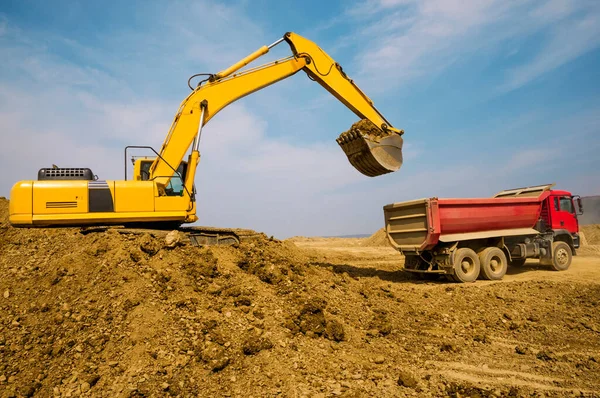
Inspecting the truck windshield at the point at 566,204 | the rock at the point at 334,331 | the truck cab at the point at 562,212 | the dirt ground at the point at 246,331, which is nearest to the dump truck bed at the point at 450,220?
the truck cab at the point at 562,212

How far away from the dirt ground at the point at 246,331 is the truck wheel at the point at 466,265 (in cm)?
159

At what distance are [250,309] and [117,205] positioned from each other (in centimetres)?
387

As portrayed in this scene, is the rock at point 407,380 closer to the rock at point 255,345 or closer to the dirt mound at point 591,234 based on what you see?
the rock at point 255,345

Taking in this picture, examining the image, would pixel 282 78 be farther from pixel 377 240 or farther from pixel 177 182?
pixel 377 240

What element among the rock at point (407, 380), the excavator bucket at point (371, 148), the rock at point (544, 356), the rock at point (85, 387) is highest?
the excavator bucket at point (371, 148)

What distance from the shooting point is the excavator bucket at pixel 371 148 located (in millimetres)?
9320

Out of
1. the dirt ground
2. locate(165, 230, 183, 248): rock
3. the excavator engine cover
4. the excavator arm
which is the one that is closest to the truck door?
the dirt ground

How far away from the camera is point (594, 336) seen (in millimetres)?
6293

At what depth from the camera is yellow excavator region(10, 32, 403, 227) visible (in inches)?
302

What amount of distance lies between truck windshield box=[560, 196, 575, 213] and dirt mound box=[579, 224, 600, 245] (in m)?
14.4

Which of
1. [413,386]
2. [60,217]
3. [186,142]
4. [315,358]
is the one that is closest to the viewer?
[413,386]

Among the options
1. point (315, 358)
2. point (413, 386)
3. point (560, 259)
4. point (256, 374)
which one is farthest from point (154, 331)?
point (560, 259)

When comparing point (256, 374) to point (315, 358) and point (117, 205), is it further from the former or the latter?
point (117, 205)

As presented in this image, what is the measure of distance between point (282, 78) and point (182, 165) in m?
3.32
